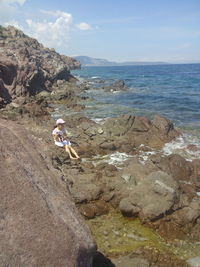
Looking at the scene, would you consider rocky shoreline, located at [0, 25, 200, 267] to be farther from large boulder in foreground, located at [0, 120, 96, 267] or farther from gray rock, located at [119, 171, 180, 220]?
large boulder in foreground, located at [0, 120, 96, 267]

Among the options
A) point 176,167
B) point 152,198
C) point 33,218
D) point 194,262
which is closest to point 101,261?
point 194,262

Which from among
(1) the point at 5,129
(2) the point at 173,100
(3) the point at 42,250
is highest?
(1) the point at 5,129

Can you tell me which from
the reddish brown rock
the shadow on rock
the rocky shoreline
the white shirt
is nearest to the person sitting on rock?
the white shirt

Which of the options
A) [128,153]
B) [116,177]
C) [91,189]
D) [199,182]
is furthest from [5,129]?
[128,153]

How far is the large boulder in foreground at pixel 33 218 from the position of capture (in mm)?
4168

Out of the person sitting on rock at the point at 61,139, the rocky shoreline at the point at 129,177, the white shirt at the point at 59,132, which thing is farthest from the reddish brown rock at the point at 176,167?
the white shirt at the point at 59,132

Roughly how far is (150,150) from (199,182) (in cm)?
492

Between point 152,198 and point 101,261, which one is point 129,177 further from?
point 101,261

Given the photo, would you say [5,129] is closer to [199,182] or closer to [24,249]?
[24,249]

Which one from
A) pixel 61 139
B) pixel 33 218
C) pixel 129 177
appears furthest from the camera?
pixel 61 139

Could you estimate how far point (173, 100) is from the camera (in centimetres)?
3766

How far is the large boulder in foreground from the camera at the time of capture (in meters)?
4.17

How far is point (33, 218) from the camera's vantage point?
175 inches

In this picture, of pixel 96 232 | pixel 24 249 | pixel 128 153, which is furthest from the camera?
pixel 128 153
